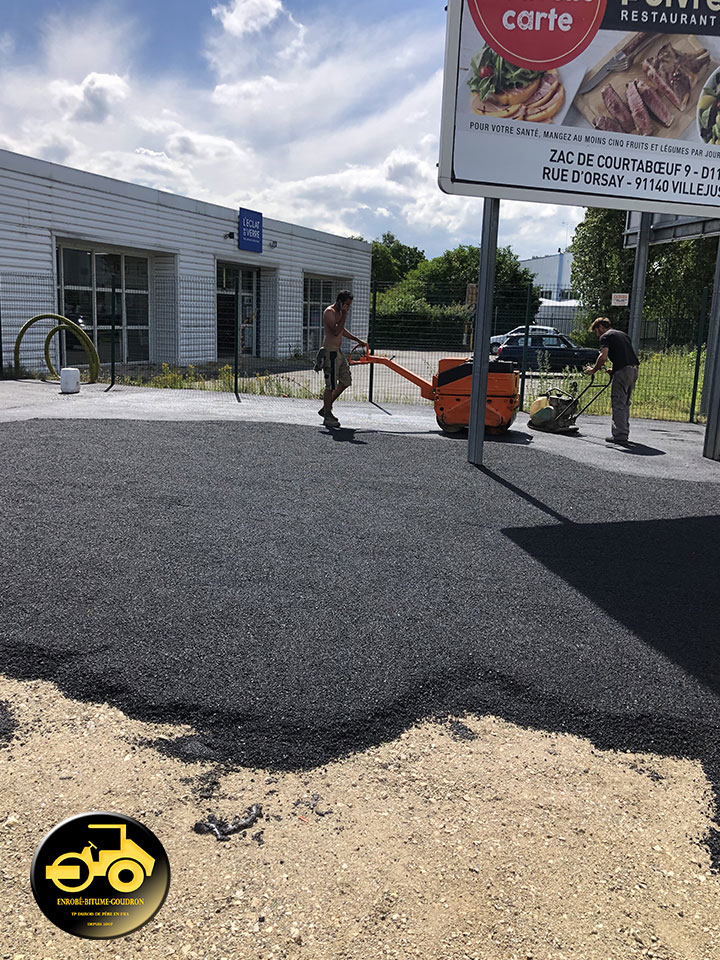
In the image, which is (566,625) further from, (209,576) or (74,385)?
(74,385)

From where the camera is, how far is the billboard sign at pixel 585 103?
776 cm

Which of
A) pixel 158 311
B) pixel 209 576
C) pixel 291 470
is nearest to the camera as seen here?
pixel 209 576

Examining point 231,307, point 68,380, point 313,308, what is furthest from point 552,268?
point 68,380

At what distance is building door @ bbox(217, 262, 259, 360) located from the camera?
2505 cm

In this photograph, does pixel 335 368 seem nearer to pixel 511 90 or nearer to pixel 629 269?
pixel 511 90

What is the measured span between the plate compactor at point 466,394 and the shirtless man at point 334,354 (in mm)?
1287

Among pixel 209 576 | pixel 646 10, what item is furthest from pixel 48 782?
pixel 646 10

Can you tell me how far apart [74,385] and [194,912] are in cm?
1294

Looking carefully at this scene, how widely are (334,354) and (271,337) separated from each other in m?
15.6

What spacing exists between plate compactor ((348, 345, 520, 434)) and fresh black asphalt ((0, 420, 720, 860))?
2498 mm

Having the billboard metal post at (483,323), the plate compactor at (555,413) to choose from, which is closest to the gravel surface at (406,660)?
the billboard metal post at (483,323)

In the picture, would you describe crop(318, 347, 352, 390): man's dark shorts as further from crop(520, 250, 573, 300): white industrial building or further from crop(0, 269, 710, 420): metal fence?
crop(520, 250, 573, 300): white industrial building

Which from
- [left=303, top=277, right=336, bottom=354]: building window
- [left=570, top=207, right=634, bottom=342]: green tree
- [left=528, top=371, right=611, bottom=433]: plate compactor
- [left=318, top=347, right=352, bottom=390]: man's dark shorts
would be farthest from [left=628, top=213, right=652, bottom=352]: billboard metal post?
[left=570, top=207, right=634, bottom=342]: green tree

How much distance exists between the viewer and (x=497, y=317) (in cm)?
1518
